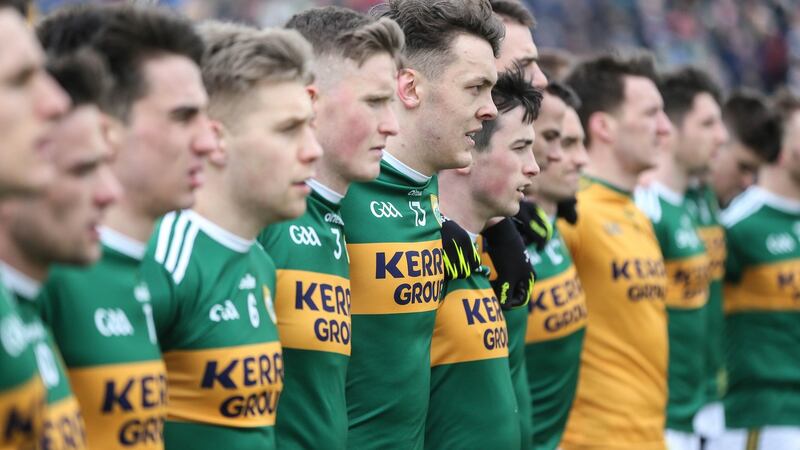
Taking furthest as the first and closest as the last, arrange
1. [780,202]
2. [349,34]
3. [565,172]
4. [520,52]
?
[780,202] → [565,172] → [520,52] → [349,34]

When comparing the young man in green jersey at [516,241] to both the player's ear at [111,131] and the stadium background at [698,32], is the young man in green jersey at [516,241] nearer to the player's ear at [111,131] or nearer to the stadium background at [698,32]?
the player's ear at [111,131]

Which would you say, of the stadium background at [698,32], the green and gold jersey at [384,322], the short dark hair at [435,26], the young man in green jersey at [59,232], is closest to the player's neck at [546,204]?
the short dark hair at [435,26]

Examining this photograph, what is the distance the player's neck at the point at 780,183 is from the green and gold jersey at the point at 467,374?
4658 millimetres

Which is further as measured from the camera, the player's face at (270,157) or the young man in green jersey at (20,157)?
the player's face at (270,157)

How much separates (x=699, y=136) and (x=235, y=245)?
237 inches

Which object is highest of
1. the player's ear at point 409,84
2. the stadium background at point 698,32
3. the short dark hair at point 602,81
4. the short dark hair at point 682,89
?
the player's ear at point 409,84

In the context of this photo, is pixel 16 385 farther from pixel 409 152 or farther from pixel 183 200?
pixel 409 152

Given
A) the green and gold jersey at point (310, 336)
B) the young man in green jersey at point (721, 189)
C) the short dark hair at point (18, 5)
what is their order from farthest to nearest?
the young man in green jersey at point (721, 189) < the green and gold jersey at point (310, 336) < the short dark hair at point (18, 5)

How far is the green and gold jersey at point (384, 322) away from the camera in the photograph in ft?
18.7

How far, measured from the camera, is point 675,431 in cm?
934

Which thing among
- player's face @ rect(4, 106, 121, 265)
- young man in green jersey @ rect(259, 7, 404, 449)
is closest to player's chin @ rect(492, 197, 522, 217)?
young man in green jersey @ rect(259, 7, 404, 449)

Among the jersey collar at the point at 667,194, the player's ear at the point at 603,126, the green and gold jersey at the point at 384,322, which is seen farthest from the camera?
the jersey collar at the point at 667,194

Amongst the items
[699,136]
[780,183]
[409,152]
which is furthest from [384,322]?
[780,183]

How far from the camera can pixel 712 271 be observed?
32.9 feet
